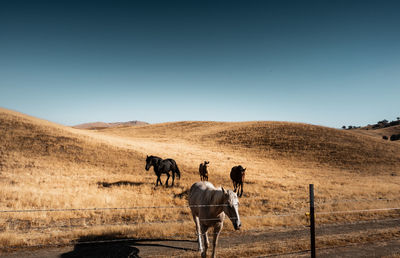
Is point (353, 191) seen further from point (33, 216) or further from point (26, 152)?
point (26, 152)

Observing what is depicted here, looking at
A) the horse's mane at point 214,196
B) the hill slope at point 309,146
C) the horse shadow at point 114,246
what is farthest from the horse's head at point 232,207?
the hill slope at point 309,146

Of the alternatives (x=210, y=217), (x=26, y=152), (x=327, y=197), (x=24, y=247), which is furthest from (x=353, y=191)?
(x=26, y=152)

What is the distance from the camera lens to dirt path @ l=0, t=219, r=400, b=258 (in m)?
6.81

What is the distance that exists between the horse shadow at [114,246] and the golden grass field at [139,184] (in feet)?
1.21

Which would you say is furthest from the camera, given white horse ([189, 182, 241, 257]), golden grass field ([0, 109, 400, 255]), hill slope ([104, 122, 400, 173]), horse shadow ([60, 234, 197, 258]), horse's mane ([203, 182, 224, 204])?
hill slope ([104, 122, 400, 173])

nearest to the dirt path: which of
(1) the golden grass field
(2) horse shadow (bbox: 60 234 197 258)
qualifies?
(2) horse shadow (bbox: 60 234 197 258)

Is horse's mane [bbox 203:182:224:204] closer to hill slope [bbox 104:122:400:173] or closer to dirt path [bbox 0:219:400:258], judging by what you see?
dirt path [bbox 0:219:400:258]

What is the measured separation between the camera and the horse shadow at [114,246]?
6.77m

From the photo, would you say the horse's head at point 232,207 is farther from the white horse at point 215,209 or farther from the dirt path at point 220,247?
the dirt path at point 220,247

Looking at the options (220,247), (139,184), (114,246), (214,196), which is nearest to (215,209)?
(214,196)

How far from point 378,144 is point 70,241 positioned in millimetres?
61757

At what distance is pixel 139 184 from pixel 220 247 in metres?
12.9

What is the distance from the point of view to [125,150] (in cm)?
3350

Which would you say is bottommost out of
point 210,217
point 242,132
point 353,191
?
point 353,191
